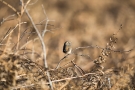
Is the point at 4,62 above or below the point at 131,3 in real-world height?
below

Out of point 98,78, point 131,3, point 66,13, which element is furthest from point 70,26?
point 98,78

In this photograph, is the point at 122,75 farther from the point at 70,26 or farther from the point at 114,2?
the point at 114,2

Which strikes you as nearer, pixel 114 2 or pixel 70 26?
pixel 70 26

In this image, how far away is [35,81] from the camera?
1366 millimetres

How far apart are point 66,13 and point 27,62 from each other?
4.89m

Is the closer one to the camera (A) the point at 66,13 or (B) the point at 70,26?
(B) the point at 70,26

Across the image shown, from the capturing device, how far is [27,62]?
4.74 ft

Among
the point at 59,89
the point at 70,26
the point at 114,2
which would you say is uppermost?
the point at 114,2

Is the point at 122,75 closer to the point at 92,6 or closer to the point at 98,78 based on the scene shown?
the point at 98,78

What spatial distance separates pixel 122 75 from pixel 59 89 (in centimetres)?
21

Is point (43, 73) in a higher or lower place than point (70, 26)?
lower

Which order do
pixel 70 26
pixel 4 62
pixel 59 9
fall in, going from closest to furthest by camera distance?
pixel 4 62 < pixel 70 26 < pixel 59 9

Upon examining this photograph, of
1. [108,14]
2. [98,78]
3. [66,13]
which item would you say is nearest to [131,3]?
[108,14]

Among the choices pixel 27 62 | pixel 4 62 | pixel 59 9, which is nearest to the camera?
pixel 4 62
